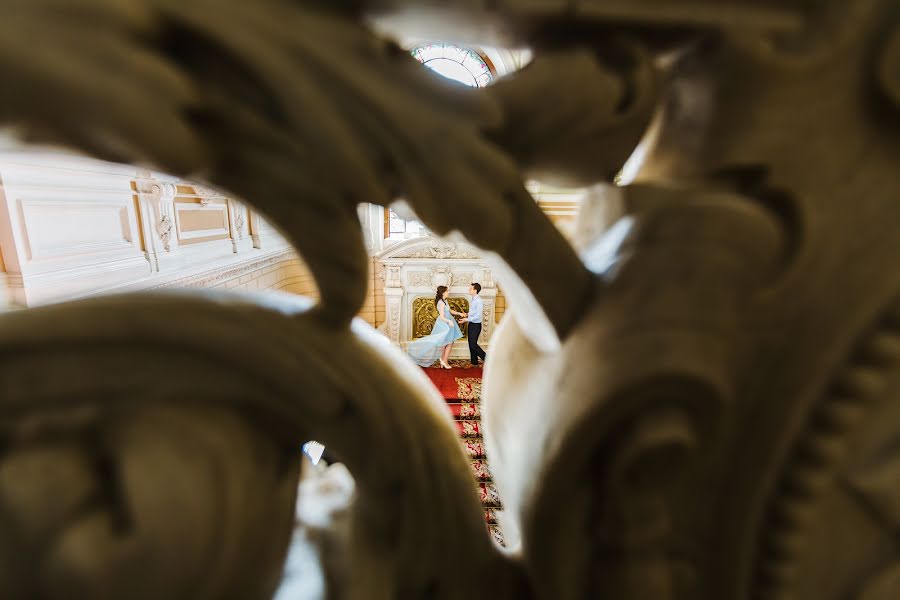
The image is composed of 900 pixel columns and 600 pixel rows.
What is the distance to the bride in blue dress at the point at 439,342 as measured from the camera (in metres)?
4.80

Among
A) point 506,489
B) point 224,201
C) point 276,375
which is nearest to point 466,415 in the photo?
point 224,201

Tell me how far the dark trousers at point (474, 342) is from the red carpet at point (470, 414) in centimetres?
11

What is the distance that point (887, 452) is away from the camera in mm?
427

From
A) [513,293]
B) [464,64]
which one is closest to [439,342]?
[464,64]

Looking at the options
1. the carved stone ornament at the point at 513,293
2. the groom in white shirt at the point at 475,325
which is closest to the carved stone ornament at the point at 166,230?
the groom in white shirt at the point at 475,325

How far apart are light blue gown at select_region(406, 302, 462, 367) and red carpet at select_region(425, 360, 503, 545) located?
0.15m

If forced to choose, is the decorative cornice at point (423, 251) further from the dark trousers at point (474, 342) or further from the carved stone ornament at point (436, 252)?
the dark trousers at point (474, 342)

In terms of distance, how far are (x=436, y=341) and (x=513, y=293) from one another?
437 centimetres

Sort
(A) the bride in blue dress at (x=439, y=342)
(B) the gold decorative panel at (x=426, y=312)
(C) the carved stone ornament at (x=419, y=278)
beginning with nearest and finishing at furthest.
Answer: (A) the bride in blue dress at (x=439, y=342)
(C) the carved stone ornament at (x=419, y=278)
(B) the gold decorative panel at (x=426, y=312)

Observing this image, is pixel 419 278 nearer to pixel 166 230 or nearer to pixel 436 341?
pixel 436 341

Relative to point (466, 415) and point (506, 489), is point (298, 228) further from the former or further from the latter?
point (466, 415)

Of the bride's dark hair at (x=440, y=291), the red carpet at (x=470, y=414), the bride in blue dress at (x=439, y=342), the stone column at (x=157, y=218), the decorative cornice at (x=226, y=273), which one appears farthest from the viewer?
the bride's dark hair at (x=440, y=291)

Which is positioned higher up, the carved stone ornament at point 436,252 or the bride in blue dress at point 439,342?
the carved stone ornament at point 436,252

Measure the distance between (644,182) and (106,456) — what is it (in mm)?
498
